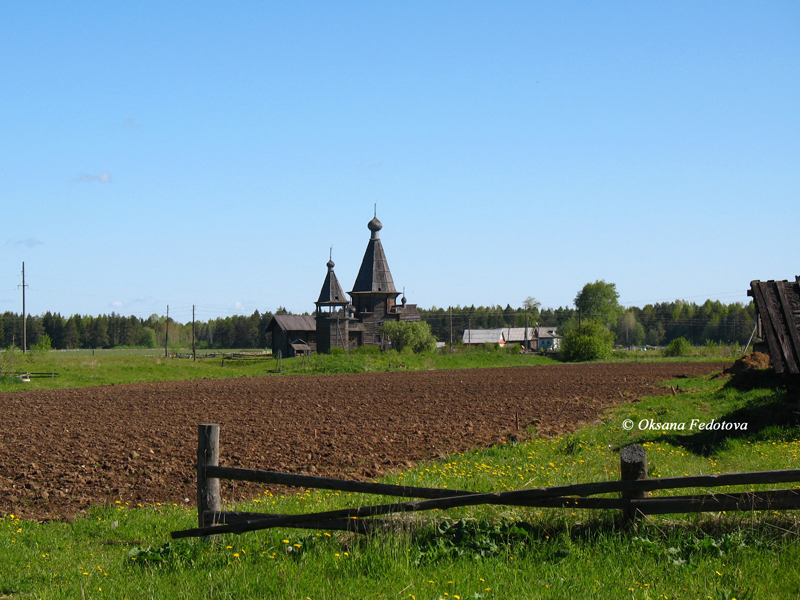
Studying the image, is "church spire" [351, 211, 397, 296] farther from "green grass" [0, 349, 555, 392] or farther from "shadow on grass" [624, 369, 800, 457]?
"shadow on grass" [624, 369, 800, 457]

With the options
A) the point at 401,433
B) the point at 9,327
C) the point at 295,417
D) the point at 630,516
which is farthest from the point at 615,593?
the point at 9,327

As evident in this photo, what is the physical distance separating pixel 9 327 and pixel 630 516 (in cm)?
15159

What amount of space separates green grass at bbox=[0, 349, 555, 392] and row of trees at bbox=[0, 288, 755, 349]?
219 ft

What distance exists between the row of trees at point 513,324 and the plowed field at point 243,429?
101269 millimetres

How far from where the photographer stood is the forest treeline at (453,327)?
472ft

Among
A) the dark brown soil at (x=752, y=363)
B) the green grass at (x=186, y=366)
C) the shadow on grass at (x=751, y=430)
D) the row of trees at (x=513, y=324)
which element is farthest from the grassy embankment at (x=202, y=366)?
the row of trees at (x=513, y=324)

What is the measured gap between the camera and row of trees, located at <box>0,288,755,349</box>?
5221 inches

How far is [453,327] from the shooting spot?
16638cm

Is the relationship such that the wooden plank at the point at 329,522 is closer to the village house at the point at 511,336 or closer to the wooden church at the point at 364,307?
the wooden church at the point at 364,307

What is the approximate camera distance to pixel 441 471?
11359 millimetres

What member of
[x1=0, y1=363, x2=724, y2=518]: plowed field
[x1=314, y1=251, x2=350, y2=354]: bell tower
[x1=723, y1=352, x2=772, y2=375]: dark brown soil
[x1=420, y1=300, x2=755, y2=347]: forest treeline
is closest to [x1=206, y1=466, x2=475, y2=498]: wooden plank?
[x1=0, y1=363, x2=724, y2=518]: plowed field

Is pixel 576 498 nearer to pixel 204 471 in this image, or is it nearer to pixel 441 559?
pixel 441 559

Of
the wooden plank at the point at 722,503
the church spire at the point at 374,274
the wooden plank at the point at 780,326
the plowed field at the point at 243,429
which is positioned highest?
the church spire at the point at 374,274

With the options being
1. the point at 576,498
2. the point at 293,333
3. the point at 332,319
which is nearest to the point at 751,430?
the point at 576,498
